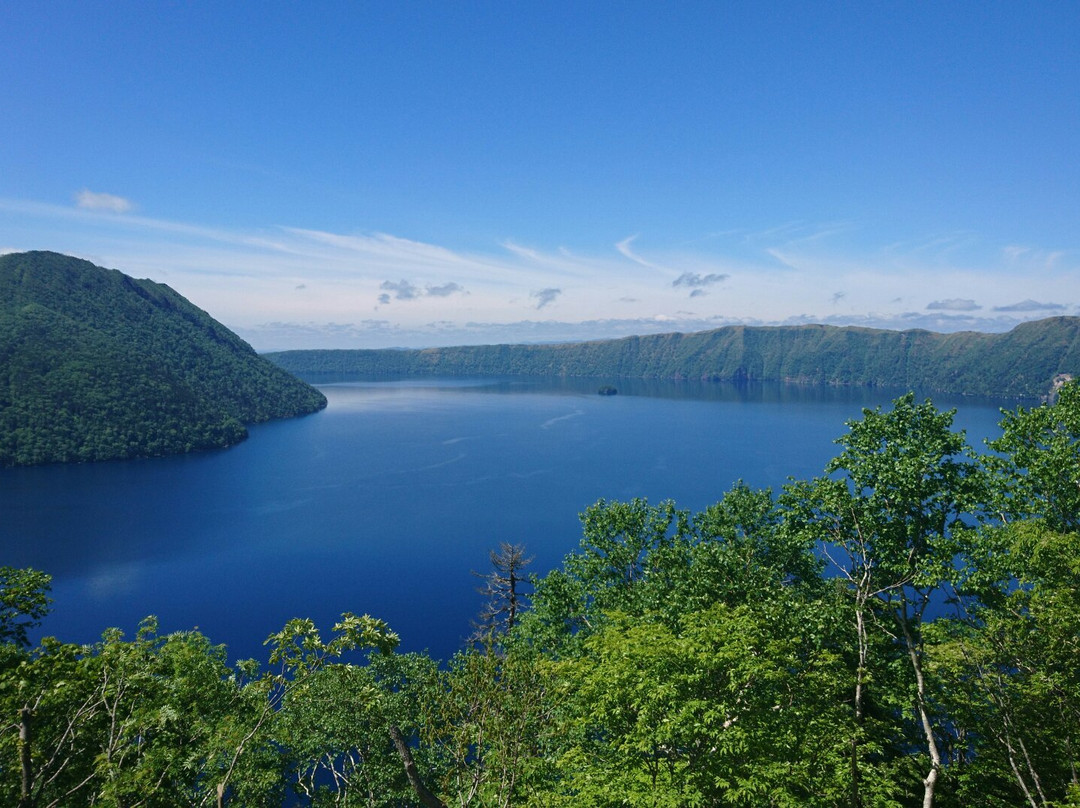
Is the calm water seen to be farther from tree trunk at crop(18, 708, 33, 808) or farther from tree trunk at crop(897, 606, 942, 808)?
tree trunk at crop(18, 708, 33, 808)

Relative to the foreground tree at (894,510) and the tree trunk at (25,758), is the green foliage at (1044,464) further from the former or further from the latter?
the tree trunk at (25,758)

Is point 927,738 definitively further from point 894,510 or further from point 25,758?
point 25,758

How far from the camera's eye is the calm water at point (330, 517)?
6362 cm

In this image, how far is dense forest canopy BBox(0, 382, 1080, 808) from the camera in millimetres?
11570

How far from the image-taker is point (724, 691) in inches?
573

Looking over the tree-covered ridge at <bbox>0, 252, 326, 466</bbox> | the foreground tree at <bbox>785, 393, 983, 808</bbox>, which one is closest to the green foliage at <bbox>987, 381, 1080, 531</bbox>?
the foreground tree at <bbox>785, 393, 983, 808</bbox>

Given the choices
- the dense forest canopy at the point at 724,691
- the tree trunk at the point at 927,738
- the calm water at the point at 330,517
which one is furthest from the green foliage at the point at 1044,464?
the calm water at the point at 330,517

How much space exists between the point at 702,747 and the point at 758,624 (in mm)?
4528

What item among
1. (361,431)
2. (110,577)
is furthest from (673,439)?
(110,577)

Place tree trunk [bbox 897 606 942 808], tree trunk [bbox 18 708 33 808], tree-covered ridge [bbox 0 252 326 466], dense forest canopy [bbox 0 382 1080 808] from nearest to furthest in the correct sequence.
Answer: tree trunk [bbox 18 708 33 808] < dense forest canopy [bbox 0 382 1080 808] < tree trunk [bbox 897 606 942 808] < tree-covered ridge [bbox 0 252 326 466]

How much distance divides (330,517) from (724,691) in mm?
92326

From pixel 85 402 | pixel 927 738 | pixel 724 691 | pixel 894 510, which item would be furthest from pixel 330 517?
pixel 85 402

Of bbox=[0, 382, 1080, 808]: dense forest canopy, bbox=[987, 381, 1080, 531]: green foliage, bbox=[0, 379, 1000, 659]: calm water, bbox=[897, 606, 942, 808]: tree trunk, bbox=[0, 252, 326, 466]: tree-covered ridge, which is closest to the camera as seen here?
bbox=[0, 382, 1080, 808]: dense forest canopy

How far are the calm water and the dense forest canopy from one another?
38.4 meters
